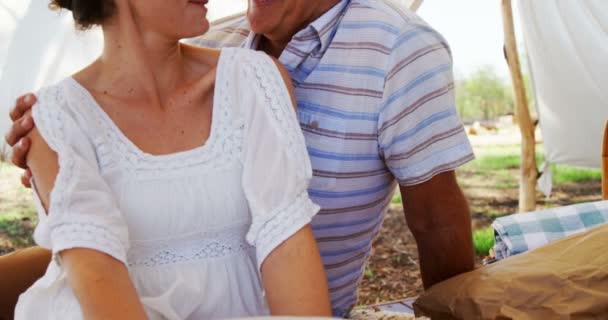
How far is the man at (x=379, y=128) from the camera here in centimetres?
138

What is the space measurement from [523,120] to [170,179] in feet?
10.7

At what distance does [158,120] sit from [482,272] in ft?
1.83

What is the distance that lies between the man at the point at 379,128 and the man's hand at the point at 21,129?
19.9 inches

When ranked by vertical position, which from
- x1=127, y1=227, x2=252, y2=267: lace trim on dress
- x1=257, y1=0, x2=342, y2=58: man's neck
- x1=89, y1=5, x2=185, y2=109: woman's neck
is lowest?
x1=127, y1=227, x2=252, y2=267: lace trim on dress

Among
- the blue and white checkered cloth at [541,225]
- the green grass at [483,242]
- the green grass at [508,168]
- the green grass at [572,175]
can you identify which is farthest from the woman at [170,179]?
the green grass at [572,175]

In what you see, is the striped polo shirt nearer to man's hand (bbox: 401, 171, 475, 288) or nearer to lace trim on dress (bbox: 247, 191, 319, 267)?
man's hand (bbox: 401, 171, 475, 288)

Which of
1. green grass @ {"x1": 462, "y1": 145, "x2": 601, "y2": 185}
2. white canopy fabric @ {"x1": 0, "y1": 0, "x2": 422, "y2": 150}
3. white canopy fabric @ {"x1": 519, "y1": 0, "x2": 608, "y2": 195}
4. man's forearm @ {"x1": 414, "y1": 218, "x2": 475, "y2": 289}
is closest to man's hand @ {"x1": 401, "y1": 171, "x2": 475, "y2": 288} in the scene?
man's forearm @ {"x1": 414, "y1": 218, "x2": 475, "y2": 289}

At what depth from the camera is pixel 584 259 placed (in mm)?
1162

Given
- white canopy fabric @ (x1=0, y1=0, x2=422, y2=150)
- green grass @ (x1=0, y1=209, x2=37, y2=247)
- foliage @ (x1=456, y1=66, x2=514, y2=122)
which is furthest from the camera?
foliage @ (x1=456, y1=66, x2=514, y2=122)

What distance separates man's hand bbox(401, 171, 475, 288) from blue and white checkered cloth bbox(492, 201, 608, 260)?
0.60 feet

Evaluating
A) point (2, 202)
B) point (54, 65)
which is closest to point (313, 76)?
point (54, 65)

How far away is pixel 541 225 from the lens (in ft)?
5.20

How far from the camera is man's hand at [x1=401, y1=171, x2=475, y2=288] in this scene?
1.38 m

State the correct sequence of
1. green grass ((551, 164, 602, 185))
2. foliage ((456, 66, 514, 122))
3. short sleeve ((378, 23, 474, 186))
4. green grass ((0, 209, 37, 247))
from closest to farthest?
short sleeve ((378, 23, 474, 186)) → green grass ((0, 209, 37, 247)) → green grass ((551, 164, 602, 185)) → foliage ((456, 66, 514, 122))
